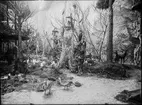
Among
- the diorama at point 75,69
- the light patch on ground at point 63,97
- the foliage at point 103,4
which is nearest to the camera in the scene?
the light patch on ground at point 63,97

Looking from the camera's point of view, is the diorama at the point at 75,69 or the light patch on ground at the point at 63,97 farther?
the diorama at the point at 75,69

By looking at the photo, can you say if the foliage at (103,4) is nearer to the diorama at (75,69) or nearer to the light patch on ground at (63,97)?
the diorama at (75,69)

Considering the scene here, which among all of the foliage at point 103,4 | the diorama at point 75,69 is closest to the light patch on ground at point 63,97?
the diorama at point 75,69

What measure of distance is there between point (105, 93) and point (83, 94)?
1.10 meters

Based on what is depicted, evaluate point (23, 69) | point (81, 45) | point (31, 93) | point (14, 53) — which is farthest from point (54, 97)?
point (14, 53)

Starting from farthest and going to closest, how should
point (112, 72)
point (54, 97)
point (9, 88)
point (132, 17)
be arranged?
point (132, 17) → point (112, 72) → point (9, 88) → point (54, 97)

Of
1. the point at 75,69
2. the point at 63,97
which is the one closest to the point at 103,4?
the point at 75,69

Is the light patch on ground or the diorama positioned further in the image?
the diorama

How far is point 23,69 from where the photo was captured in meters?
9.27

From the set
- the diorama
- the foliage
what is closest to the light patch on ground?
the diorama

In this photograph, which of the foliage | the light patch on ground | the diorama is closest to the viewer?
the light patch on ground

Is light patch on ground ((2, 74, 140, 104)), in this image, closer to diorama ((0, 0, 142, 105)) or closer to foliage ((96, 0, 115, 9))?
diorama ((0, 0, 142, 105))

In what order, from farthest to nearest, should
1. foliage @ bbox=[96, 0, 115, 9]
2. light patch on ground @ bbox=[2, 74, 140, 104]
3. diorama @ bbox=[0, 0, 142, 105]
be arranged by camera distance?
foliage @ bbox=[96, 0, 115, 9]
diorama @ bbox=[0, 0, 142, 105]
light patch on ground @ bbox=[2, 74, 140, 104]

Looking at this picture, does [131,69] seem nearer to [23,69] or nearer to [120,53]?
[120,53]
